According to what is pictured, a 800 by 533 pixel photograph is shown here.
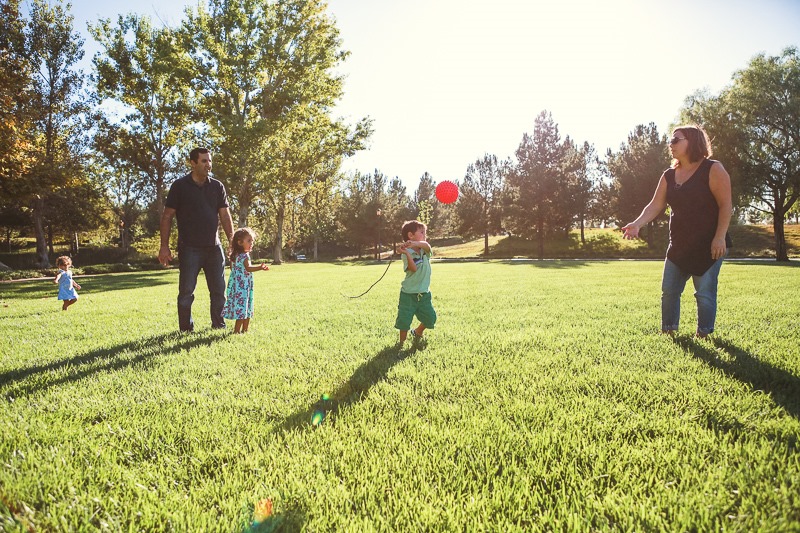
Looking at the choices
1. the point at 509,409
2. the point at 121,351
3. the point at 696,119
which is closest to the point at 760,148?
the point at 696,119

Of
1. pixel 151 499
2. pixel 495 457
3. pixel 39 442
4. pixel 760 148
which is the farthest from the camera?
pixel 760 148

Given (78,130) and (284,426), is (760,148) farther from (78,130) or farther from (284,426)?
(78,130)

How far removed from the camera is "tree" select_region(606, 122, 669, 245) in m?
41.8

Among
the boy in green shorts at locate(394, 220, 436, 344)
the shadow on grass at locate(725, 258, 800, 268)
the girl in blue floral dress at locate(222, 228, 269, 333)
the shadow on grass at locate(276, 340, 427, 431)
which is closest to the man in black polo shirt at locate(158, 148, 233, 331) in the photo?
the girl in blue floral dress at locate(222, 228, 269, 333)

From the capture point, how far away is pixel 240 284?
596 cm

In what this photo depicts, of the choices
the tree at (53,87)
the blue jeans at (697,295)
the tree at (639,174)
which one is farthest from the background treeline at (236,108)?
the blue jeans at (697,295)

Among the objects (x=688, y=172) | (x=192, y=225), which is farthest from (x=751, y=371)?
(x=192, y=225)

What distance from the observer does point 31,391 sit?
324 centimetres

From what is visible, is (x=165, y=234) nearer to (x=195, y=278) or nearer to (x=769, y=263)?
(x=195, y=278)

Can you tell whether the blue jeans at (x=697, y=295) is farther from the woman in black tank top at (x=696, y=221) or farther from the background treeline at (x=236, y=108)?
the background treeline at (x=236, y=108)

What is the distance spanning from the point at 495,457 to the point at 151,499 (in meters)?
1.76

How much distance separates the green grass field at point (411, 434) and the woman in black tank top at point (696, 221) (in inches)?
20.2

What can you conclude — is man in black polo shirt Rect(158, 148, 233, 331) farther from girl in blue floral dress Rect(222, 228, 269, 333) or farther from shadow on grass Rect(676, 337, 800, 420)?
shadow on grass Rect(676, 337, 800, 420)

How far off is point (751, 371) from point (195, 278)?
6.66 metres
